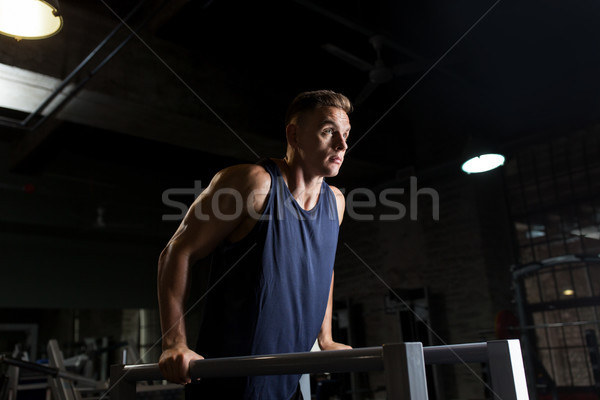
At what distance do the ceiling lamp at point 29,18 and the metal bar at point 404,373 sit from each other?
8.48 ft

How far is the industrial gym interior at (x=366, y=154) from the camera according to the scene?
14.8 feet

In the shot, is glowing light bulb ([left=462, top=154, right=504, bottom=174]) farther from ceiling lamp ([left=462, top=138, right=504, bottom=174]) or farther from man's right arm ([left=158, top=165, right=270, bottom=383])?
man's right arm ([left=158, top=165, right=270, bottom=383])

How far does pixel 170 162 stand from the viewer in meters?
7.62

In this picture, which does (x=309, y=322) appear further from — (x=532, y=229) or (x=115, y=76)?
(x=532, y=229)

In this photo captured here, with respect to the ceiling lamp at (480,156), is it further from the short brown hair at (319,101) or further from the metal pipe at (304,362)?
the metal pipe at (304,362)

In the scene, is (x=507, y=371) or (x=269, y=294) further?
(x=269, y=294)

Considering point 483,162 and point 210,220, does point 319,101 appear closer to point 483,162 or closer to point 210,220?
point 210,220

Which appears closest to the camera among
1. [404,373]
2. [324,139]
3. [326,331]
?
[404,373]

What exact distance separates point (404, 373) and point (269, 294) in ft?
2.12

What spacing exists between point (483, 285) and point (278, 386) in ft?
16.5

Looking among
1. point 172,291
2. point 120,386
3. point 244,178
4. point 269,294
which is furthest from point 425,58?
point 120,386

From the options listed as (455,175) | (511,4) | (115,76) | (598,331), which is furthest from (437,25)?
(598,331)

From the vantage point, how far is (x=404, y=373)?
0.74 metres

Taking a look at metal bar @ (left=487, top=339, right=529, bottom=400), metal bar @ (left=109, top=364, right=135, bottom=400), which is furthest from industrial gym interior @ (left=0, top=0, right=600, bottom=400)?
metal bar @ (left=487, top=339, right=529, bottom=400)
